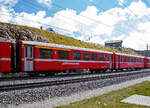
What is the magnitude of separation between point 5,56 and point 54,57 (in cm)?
504

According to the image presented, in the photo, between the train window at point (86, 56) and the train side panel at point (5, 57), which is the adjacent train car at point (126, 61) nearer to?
the train window at point (86, 56)

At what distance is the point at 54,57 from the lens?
686 inches

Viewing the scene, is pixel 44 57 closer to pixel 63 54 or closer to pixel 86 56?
pixel 63 54

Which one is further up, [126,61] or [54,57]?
[54,57]

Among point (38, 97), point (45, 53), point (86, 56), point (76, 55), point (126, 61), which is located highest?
point (45, 53)

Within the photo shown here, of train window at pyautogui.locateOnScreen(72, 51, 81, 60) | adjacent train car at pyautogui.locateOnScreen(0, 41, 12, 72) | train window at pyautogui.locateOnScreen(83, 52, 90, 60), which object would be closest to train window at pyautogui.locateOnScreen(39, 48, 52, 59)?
adjacent train car at pyautogui.locateOnScreen(0, 41, 12, 72)

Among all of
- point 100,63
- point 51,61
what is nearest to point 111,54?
point 100,63

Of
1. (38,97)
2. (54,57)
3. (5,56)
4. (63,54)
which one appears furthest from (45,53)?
(38,97)

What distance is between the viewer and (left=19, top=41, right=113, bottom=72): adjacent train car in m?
15.2

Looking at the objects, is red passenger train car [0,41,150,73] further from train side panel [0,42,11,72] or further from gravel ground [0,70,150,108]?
gravel ground [0,70,150,108]

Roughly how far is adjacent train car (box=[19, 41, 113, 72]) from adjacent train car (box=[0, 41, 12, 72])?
1061mm

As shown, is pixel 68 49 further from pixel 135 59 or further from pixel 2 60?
pixel 135 59

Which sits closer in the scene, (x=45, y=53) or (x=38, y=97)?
(x=38, y=97)

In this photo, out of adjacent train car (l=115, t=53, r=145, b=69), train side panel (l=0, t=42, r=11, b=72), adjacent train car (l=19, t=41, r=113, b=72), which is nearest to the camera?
train side panel (l=0, t=42, r=11, b=72)
